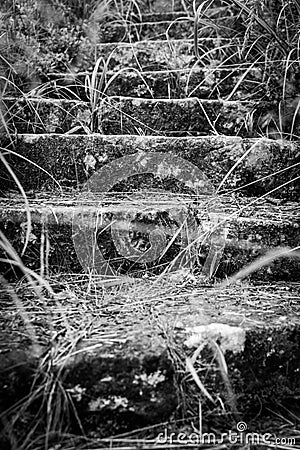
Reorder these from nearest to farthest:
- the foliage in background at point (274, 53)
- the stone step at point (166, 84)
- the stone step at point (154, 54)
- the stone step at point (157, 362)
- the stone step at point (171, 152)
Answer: the stone step at point (157, 362), the stone step at point (171, 152), the foliage in background at point (274, 53), the stone step at point (166, 84), the stone step at point (154, 54)

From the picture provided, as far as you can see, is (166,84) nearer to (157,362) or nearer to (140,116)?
(140,116)

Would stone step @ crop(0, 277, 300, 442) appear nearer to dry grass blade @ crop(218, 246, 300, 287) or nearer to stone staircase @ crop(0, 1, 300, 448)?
stone staircase @ crop(0, 1, 300, 448)

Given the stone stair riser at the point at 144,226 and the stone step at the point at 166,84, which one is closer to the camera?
the stone stair riser at the point at 144,226

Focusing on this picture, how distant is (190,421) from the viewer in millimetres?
973

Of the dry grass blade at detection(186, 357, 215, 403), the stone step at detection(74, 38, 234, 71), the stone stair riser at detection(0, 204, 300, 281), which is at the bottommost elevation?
the dry grass blade at detection(186, 357, 215, 403)

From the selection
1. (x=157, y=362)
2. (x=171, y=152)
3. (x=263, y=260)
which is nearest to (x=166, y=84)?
(x=171, y=152)

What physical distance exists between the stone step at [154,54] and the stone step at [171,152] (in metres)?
0.70

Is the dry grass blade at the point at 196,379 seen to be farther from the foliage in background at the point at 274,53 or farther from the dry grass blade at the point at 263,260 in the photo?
the foliage in background at the point at 274,53

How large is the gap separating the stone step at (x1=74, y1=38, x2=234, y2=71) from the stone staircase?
0.51 feet

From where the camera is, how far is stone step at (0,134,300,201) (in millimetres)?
1555

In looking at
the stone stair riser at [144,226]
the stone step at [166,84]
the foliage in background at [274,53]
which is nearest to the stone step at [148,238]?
the stone stair riser at [144,226]

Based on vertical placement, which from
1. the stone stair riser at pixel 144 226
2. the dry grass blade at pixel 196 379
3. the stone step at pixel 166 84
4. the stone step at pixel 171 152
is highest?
the stone step at pixel 166 84

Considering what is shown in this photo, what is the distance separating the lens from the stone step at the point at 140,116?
180 cm

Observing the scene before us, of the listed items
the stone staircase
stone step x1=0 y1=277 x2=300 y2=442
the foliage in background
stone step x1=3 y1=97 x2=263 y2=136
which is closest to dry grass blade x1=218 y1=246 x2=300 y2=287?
the stone staircase
